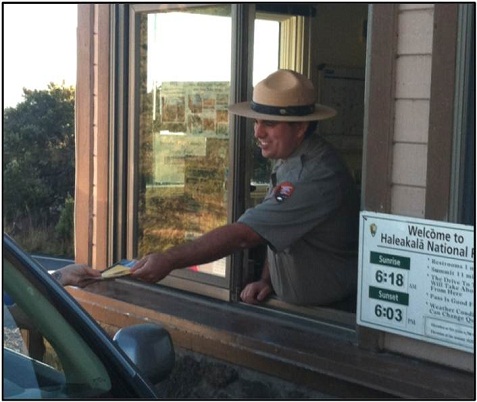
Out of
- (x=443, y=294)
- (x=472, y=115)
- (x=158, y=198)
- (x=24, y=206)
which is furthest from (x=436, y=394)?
(x=24, y=206)

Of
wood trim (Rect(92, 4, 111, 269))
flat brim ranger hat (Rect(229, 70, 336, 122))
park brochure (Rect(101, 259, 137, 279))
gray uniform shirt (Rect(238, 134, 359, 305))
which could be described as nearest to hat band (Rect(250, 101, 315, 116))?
flat brim ranger hat (Rect(229, 70, 336, 122))

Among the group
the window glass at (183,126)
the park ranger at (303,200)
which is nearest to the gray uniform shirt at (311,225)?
the park ranger at (303,200)

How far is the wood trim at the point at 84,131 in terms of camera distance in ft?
21.5

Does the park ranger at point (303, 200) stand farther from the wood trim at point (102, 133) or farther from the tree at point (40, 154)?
the tree at point (40, 154)

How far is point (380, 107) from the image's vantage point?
448 cm

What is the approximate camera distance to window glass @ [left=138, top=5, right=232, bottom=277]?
5844 millimetres

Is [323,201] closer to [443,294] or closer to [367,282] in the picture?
[367,282]

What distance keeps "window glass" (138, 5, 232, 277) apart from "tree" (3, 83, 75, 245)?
362 inches

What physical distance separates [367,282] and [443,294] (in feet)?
1.49

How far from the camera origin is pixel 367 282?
4.62 metres

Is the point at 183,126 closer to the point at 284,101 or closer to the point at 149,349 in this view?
the point at 284,101

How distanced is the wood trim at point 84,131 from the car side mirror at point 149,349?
3429mm

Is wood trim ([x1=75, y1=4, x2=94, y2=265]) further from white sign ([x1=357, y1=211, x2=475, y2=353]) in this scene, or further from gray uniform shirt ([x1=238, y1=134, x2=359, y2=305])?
white sign ([x1=357, y1=211, x2=475, y2=353])

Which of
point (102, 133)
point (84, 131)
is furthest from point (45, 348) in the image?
point (84, 131)
